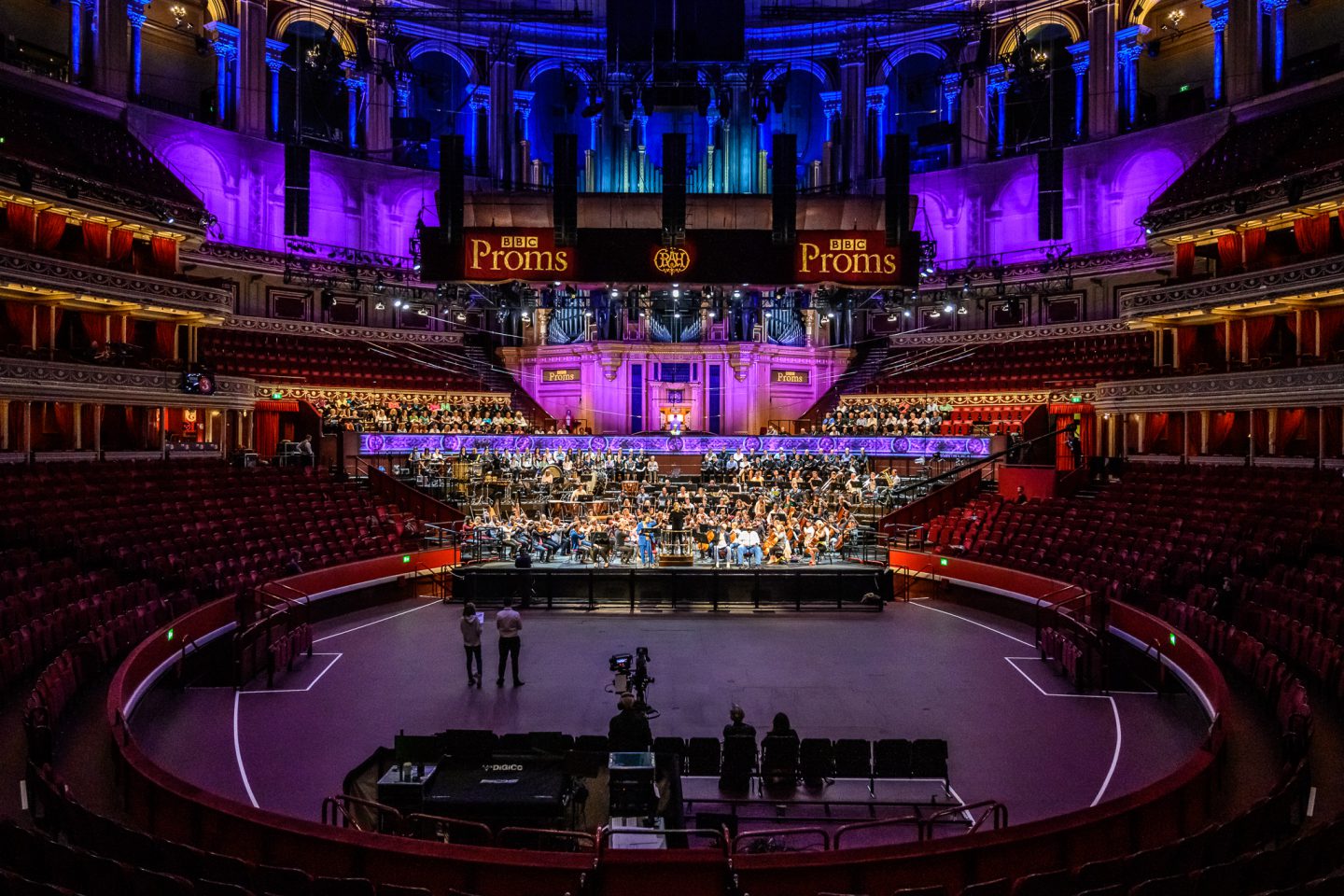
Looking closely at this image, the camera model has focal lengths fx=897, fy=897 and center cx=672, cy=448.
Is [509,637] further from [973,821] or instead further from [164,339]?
[164,339]

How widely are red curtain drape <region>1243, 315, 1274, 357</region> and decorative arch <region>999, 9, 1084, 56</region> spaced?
16.0m

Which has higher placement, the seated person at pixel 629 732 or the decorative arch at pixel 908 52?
the decorative arch at pixel 908 52

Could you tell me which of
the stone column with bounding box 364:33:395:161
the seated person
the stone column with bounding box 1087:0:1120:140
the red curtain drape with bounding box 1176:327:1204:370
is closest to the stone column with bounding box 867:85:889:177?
the stone column with bounding box 1087:0:1120:140

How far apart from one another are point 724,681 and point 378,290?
2304cm

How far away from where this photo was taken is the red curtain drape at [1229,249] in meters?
27.1

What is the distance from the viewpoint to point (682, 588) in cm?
2091

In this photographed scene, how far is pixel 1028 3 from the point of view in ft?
122

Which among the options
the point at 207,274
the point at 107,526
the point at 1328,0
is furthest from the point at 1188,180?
the point at 207,274

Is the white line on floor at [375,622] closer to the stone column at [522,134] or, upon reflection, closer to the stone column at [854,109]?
the stone column at [522,134]

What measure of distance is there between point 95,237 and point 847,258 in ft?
74.0

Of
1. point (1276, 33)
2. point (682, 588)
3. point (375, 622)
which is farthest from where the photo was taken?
point (1276, 33)

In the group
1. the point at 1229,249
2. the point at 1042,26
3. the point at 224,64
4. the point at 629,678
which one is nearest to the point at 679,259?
the point at 629,678

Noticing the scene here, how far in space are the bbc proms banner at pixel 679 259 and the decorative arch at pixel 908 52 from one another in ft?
79.3

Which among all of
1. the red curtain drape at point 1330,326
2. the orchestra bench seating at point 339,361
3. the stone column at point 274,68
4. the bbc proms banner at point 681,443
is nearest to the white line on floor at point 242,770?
the bbc proms banner at point 681,443
